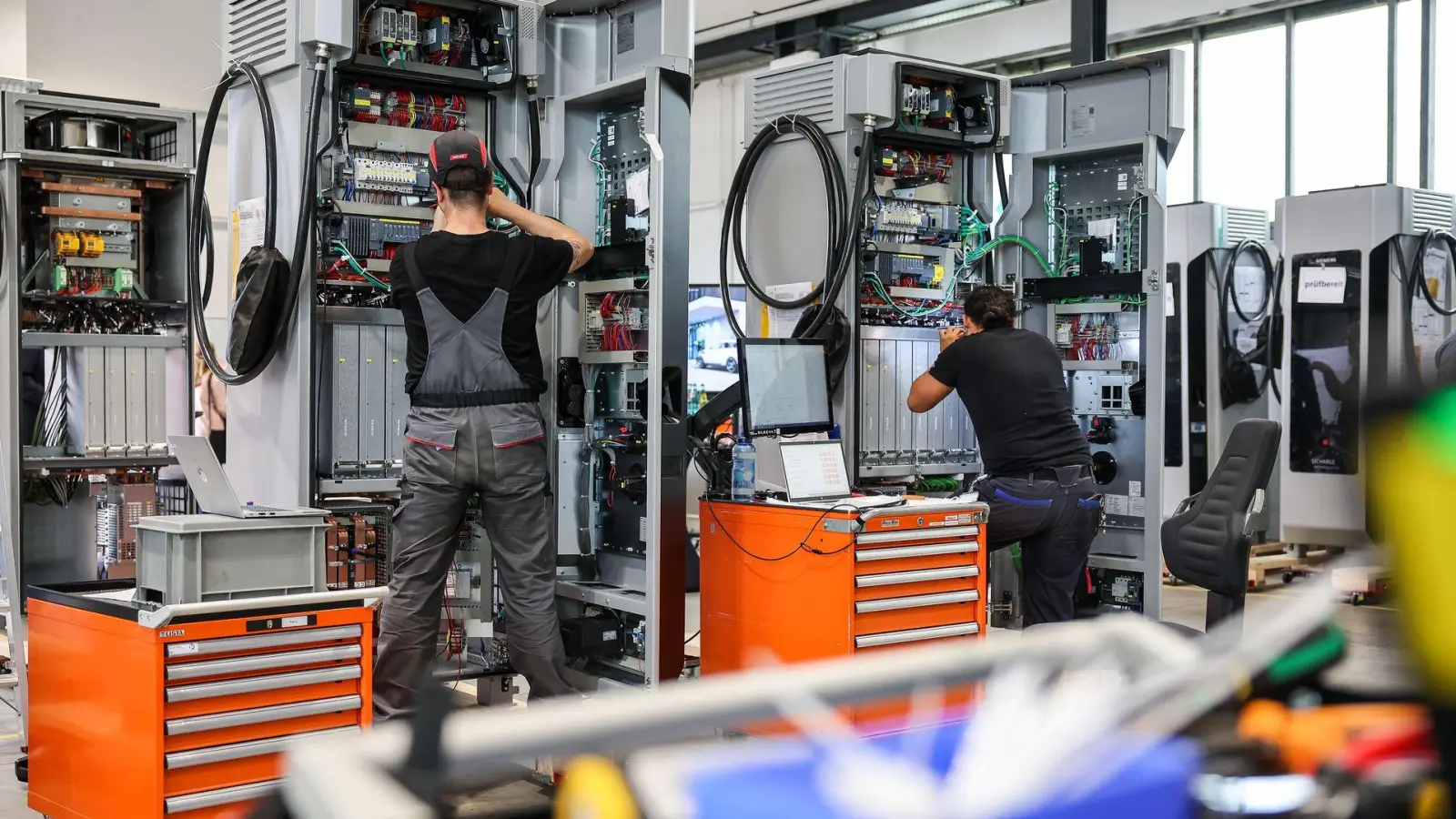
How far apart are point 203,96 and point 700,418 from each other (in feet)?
28.0

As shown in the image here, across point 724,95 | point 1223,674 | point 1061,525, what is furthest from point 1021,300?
point 724,95

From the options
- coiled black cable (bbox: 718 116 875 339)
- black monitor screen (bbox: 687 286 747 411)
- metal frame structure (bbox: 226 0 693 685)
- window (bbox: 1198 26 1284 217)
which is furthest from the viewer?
black monitor screen (bbox: 687 286 747 411)

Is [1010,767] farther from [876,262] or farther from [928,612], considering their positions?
[876,262]

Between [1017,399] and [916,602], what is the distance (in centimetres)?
86

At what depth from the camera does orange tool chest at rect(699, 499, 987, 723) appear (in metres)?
4.43

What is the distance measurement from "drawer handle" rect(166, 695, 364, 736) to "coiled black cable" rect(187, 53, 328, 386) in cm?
135

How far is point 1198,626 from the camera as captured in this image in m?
7.36

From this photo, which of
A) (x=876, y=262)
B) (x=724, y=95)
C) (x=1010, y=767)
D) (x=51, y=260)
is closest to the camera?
(x=1010, y=767)

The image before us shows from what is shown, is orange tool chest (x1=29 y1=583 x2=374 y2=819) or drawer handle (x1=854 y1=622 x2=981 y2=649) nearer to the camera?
orange tool chest (x1=29 y1=583 x2=374 y2=819)

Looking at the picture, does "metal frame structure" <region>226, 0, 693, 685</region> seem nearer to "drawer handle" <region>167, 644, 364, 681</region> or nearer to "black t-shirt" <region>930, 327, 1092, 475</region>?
"drawer handle" <region>167, 644, 364, 681</region>

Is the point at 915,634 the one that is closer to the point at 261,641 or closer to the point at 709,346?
the point at 261,641

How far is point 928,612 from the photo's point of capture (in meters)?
4.64

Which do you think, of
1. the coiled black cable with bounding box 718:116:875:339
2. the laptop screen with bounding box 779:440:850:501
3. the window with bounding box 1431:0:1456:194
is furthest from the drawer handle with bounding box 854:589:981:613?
the window with bounding box 1431:0:1456:194

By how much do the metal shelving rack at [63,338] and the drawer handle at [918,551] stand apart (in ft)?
7.93
